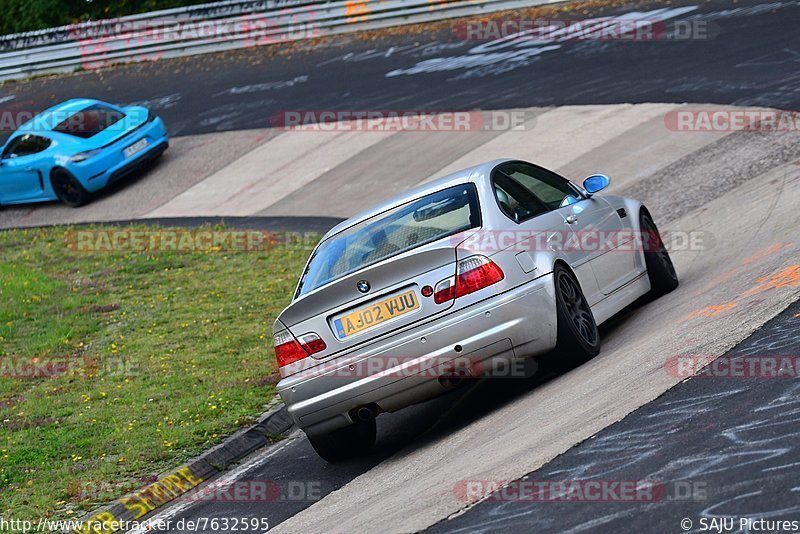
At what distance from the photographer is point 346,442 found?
302 inches

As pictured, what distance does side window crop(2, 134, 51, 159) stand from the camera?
20.4m

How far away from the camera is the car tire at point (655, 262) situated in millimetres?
9195

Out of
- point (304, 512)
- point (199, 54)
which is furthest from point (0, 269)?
point (199, 54)

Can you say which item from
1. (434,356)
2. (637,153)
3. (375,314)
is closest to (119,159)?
(637,153)

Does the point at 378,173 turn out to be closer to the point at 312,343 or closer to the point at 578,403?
the point at 312,343

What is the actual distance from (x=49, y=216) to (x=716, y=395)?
16.1 meters

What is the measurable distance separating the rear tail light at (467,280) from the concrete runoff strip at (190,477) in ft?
6.89

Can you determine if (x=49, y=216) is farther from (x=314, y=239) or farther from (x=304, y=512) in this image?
(x=304, y=512)

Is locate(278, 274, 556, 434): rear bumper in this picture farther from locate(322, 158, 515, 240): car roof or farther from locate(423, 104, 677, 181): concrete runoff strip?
locate(423, 104, 677, 181): concrete runoff strip

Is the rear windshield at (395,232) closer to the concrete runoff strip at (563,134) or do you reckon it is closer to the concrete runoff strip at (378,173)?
the concrete runoff strip at (563,134)

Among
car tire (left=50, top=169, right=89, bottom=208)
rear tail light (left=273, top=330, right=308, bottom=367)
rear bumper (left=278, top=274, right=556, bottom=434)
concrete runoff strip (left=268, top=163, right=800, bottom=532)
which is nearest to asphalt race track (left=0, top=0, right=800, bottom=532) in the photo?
concrete runoff strip (left=268, top=163, right=800, bottom=532)

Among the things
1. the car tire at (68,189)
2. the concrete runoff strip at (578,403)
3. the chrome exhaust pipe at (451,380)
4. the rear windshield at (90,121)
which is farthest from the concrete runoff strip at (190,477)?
the rear windshield at (90,121)

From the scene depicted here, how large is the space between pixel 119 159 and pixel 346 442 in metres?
13.5

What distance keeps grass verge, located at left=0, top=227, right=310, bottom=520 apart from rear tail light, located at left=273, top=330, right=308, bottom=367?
4.20 ft
